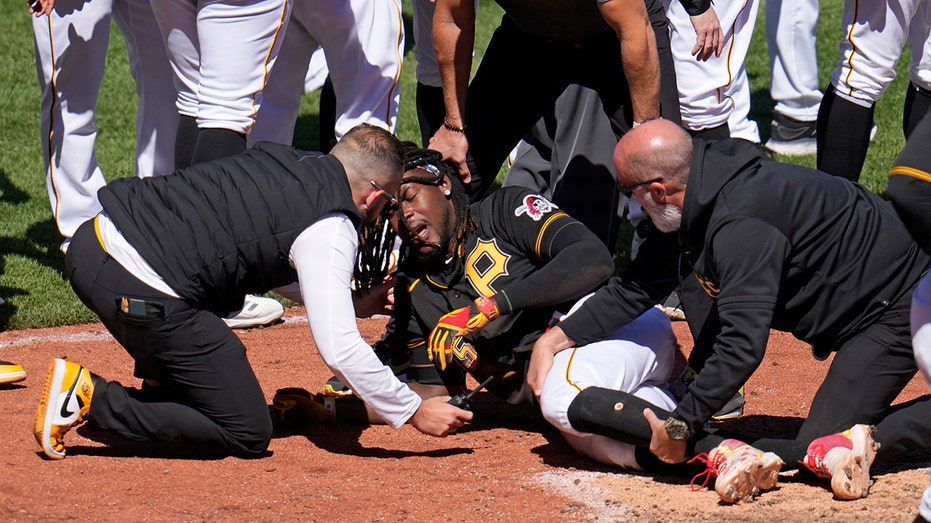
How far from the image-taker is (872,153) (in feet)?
25.6

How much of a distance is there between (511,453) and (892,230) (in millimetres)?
1410

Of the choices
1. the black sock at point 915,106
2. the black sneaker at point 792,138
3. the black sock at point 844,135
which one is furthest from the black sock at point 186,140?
the black sneaker at point 792,138

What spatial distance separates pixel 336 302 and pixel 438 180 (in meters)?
0.81

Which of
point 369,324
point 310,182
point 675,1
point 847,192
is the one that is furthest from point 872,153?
point 310,182

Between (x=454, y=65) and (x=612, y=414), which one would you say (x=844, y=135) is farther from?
(x=612, y=414)

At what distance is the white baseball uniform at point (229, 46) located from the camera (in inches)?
179

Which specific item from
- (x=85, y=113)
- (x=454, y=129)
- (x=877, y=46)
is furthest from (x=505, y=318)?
(x=85, y=113)

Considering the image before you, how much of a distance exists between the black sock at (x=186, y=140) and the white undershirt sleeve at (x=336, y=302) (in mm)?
1131

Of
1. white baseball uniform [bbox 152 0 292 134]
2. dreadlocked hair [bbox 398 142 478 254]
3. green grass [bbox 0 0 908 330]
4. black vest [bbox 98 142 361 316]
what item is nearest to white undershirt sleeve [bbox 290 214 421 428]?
black vest [bbox 98 142 361 316]

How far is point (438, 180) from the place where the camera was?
4.40 m

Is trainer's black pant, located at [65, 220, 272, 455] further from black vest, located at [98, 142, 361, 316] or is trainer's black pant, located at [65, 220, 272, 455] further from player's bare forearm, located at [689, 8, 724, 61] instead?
player's bare forearm, located at [689, 8, 724, 61]

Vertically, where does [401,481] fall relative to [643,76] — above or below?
Result: below

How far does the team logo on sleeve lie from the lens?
14.2ft

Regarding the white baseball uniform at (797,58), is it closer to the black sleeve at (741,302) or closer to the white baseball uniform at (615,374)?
the white baseball uniform at (615,374)
